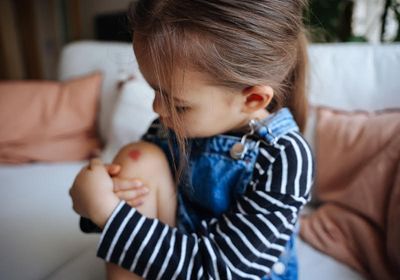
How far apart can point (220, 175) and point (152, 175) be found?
0.44 feet

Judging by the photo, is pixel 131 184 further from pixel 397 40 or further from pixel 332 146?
pixel 397 40

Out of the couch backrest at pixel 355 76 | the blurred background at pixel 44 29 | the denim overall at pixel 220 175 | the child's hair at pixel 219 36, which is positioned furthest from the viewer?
the blurred background at pixel 44 29

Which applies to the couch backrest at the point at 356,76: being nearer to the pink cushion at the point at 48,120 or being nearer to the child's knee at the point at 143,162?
the child's knee at the point at 143,162

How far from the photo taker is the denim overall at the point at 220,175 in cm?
59

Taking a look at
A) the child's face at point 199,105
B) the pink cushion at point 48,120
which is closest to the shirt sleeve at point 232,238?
the child's face at point 199,105

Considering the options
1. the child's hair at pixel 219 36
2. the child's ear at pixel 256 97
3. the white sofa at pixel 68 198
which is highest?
the child's hair at pixel 219 36

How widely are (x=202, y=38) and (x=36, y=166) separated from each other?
0.95 m

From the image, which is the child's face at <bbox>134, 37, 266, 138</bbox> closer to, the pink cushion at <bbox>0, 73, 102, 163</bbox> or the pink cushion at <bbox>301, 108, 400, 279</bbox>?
the pink cushion at <bbox>301, 108, 400, 279</bbox>

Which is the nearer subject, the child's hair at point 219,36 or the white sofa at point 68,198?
the child's hair at point 219,36

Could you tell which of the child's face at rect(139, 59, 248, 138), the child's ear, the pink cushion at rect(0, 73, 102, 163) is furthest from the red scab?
the pink cushion at rect(0, 73, 102, 163)

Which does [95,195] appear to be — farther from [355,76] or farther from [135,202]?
[355,76]

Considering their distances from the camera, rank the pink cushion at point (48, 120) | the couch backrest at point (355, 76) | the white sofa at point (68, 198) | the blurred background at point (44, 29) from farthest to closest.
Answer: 1. the blurred background at point (44, 29)
2. the pink cushion at point (48, 120)
3. the couch backrest at point (355, 76)
4. the white sofa at point (68, 198)

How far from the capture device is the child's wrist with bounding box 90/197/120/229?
0.54 metres

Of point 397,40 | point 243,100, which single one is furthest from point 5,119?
point 397,40
